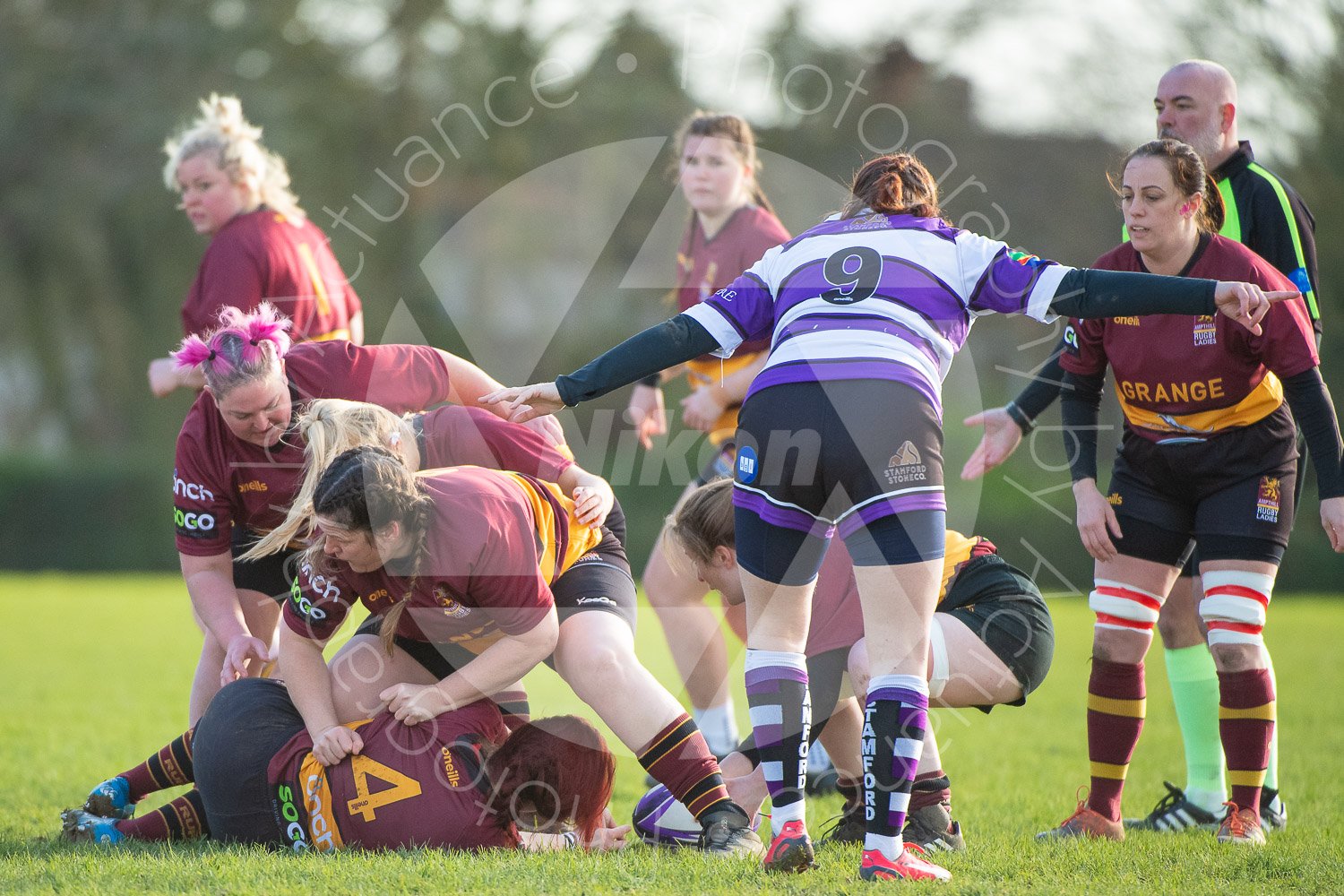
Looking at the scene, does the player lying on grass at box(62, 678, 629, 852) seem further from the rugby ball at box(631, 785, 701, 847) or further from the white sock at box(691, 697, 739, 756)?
the white sock at box(691, 697, 739, 756)

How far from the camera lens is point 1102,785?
12.9ft

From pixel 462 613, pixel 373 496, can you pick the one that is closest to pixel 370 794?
pixel 462 613

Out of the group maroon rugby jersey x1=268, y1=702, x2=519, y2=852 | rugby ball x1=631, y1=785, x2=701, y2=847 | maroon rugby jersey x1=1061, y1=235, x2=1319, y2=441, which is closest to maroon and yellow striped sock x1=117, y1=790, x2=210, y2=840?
maroon rugby jersey x1=268, y1=702, x2=519, y2=852

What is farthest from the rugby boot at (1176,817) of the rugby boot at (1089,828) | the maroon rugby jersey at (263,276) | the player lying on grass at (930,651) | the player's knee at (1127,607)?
the maroon rugby jersey at (263,276)

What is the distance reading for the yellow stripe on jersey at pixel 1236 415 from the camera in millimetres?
3830

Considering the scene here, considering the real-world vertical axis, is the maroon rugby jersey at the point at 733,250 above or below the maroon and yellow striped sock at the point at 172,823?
above

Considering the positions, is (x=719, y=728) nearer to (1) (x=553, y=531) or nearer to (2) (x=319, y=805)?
(1) (x=553, y=531)

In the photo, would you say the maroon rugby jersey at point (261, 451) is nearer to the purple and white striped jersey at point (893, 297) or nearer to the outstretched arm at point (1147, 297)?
the purple and white striped jersey at point (893, 297)

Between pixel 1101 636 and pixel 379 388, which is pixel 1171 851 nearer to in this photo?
pixel 1101 636

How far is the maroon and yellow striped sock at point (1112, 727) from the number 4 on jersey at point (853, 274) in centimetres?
165

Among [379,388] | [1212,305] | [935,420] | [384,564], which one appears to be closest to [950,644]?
[935,420]

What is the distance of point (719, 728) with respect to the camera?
Answer: 203 inches

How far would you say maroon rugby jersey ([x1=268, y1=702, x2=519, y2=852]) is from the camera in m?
3.41

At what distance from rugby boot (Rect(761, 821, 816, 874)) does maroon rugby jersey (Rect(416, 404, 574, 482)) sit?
1397 millimetres
